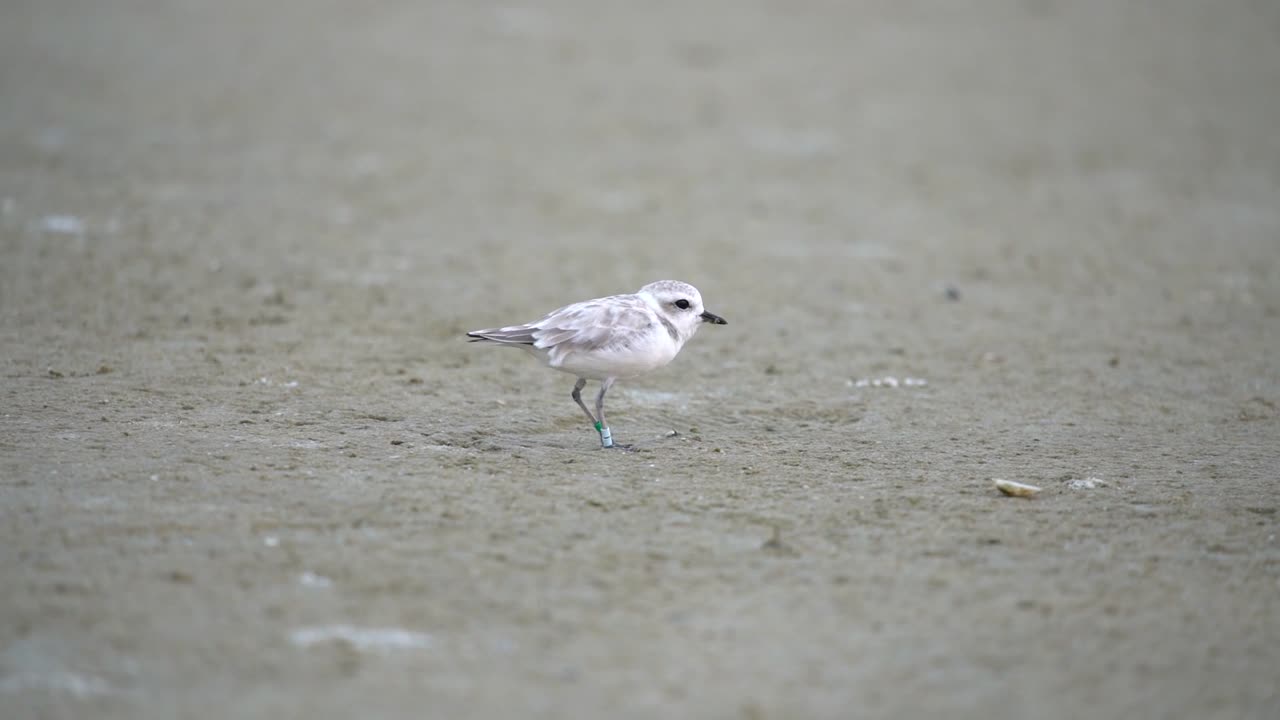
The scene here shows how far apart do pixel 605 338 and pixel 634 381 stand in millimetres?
1512

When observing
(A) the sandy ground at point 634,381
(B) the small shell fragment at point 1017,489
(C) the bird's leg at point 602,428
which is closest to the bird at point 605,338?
(C) the bird's leg at point 602,428

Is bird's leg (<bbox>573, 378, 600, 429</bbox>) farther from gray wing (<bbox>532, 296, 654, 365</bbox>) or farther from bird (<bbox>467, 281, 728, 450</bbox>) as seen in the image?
gray wing (<bbox>532, 296, 654, 365</bbox>)

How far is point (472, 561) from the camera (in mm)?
4727

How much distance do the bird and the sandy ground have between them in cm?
39

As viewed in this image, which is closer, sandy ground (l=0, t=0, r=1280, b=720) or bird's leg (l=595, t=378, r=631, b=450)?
sandy ground (l=0, t=0, r=1280, b=720)

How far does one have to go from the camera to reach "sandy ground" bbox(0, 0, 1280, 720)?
4.15m

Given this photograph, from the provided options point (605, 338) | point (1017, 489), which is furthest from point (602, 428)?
point (1017, 489)

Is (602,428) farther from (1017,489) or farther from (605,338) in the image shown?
(1017,489)

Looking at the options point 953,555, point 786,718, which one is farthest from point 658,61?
point 786,718

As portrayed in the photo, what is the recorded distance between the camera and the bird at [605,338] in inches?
243

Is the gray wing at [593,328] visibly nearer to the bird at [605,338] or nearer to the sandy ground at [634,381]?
the bird at [605,338]

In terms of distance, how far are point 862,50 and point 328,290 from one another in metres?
10.00

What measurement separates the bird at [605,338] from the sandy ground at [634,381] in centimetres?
39

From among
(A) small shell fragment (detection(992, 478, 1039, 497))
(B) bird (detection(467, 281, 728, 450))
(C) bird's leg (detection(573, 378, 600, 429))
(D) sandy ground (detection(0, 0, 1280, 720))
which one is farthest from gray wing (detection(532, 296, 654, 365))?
(A) small shell fragment (detection(992, 478, 1039, 497))
